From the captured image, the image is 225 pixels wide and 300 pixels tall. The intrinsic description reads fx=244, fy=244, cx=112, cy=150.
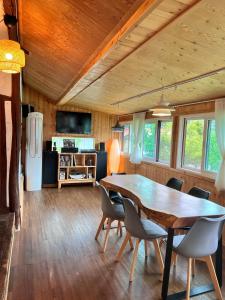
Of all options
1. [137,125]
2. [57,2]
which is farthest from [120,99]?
Answer: [57,2]

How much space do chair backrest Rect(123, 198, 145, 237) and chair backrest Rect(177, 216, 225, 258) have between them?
44 centimetres

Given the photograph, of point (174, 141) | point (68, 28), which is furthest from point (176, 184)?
point (68, 28)

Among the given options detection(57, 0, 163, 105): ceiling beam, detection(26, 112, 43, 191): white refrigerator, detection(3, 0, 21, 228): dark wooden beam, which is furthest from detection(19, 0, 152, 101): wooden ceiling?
detection(26, 112, 43, 191): white refrigerator

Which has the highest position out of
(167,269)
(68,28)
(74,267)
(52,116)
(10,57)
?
(68,28)

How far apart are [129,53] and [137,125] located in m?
3.53

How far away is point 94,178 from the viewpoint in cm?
695

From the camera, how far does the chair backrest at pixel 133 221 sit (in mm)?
2562

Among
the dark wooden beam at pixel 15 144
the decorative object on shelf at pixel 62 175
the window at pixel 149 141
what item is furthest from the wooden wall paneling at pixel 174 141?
the decorative object on shelf at pixel 62 175

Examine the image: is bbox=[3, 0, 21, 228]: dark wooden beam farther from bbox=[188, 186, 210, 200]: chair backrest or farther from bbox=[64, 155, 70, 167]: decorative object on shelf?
bbox=[64, 155, 70, 167]: decorative object on shelf

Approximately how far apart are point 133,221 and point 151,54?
179cm

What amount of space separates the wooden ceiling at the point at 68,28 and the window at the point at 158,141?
2.35 m

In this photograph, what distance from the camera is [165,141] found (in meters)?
5.34

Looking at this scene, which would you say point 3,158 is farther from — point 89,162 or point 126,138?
point 126,138

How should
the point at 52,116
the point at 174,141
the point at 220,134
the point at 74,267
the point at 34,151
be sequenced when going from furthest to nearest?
1. the point at 52,116
2. the point at 34,151
3. the point at 174,141
4. the point at 220,134
5. the point at 74,267
